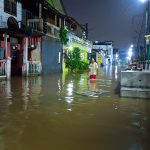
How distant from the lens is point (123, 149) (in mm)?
5438

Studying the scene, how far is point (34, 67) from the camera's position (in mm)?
25594

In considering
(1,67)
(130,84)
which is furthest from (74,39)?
(130,84)

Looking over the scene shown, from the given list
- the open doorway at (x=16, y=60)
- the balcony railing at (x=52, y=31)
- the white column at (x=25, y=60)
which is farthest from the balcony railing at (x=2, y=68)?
the balcony railing at (x=52, y=31)

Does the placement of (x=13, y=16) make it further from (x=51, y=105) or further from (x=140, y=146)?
(x=140, y=146)

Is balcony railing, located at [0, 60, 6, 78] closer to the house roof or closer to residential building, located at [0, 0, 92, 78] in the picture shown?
residential building, located at [0, 0, 92, 78]

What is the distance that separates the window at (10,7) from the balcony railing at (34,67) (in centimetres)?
455

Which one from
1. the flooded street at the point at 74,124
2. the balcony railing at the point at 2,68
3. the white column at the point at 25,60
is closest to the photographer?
the flooded street at the point at 74,124

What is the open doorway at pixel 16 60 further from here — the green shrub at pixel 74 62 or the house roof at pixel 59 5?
the green shrub at pixel 74 62

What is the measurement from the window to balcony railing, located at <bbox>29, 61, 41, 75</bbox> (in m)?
4.55

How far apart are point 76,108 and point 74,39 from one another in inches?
1268

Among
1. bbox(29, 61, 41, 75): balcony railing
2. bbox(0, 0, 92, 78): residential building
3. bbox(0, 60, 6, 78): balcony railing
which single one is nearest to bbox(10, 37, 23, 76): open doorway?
bbox(0, 0, 92, 78): residential building

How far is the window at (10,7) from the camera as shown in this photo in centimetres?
2298

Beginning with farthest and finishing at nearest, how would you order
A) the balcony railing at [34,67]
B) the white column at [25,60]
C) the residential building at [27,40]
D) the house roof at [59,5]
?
1. the house roof at [59,5]
2. the balcony railing at [34,67]
3. the white column at [25,60]
4. the residential building at [27,40]

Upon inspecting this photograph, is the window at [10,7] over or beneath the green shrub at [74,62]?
over
